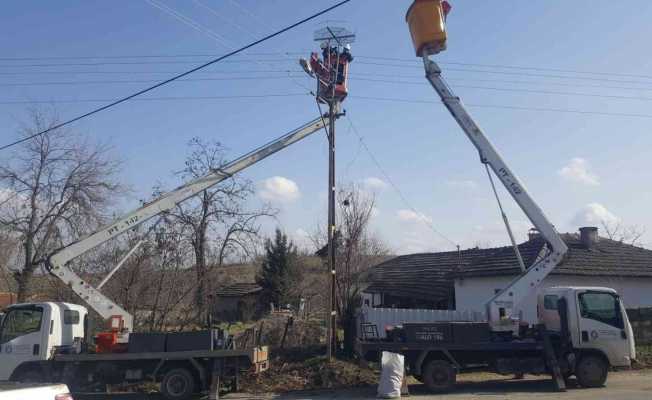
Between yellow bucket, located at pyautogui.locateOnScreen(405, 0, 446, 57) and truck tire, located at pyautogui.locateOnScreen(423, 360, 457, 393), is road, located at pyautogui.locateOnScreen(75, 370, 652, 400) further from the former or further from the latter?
yellow bucket, located at pyautogui.locateOnScreen(405, 0, 446, 57)

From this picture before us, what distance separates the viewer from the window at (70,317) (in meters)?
13.7

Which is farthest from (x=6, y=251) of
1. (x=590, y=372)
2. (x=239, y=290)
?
(x=590, y=372)

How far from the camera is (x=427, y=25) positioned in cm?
1455

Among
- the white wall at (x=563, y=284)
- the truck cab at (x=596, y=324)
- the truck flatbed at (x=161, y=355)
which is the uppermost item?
the white wall at (x=563, y=284)

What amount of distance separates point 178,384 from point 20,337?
384 cm

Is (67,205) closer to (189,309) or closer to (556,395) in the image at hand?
(189,309)

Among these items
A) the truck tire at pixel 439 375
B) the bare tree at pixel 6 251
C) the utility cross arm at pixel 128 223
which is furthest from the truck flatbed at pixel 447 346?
the bare tree at pixel 6 251

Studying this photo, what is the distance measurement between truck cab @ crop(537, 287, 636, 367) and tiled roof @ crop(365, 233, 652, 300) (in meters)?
6.34

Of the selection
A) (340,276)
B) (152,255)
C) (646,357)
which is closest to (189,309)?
(152,255)

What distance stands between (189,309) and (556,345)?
1375 centimetres

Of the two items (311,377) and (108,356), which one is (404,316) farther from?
(108,356)

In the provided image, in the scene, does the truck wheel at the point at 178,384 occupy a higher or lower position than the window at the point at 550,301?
lower

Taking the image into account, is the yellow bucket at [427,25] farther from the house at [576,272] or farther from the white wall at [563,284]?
the white wall at [563,284]

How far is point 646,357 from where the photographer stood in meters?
18.8
